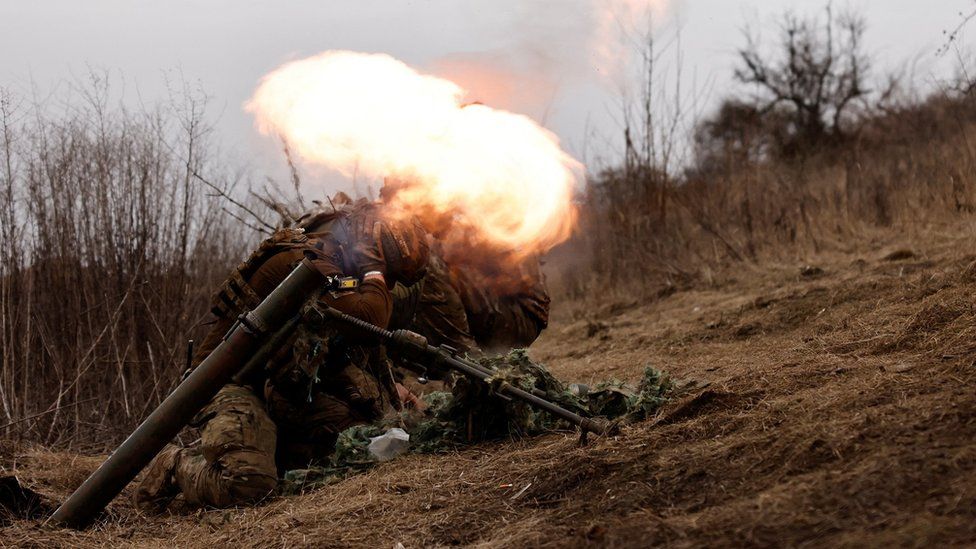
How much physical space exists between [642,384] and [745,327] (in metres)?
2.80

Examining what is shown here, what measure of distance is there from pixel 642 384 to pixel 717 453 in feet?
3.90

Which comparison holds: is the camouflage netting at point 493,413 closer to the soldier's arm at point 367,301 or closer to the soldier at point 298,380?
the soldier at point 298,380

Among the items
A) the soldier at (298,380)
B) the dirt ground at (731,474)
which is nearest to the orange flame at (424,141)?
the soldier at (298,380)

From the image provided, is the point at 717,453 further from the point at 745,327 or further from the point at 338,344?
the point at 745,327

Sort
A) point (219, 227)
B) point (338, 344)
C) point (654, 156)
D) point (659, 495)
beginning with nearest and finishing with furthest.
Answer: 1. point (659, 495)
2. point (338, 344)
3. point (219, 227)
4. point (654, 156)

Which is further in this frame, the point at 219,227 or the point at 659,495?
the point at 219,227

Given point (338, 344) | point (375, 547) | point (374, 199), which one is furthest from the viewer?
point (374, 199)

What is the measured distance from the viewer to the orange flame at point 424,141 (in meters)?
5.70

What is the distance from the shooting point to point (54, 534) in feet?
13.2

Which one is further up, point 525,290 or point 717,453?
point 525,290

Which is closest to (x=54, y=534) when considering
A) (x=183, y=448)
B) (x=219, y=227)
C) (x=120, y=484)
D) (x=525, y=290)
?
(x=120, y=484)

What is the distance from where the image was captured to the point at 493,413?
15.0 ft

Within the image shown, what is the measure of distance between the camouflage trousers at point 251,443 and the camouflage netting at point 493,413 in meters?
0.19

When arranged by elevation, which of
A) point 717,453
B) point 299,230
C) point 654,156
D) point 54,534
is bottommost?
point 54,534
